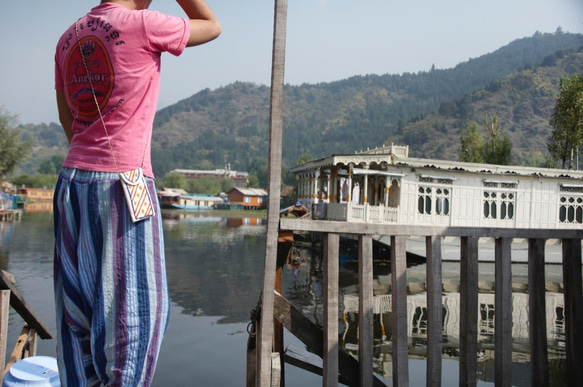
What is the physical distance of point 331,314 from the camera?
360 centimetres

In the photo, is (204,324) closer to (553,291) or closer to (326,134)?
(553,291)

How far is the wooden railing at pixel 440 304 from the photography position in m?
3.59

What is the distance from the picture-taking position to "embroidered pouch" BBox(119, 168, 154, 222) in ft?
5.32

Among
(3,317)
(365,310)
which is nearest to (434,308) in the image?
(365,310)

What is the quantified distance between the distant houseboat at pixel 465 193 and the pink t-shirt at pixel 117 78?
56.3ft

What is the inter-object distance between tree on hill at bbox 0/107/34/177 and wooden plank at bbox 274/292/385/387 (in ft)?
114

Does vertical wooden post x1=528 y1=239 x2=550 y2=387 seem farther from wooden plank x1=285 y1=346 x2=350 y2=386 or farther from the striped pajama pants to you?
the striped pajama pants

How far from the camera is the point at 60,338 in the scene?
1772mm

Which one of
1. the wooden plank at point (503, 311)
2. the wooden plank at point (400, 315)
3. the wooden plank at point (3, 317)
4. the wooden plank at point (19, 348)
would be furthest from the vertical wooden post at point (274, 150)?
the wooden plank at point (19, 348)

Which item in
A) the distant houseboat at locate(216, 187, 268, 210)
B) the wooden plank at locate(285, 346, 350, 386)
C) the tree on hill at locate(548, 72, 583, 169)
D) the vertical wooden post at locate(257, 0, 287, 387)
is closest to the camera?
the vertical wooden post at locate(257, 0, 287, 387)

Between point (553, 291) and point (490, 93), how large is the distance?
361ft

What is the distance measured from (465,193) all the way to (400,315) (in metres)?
16.9

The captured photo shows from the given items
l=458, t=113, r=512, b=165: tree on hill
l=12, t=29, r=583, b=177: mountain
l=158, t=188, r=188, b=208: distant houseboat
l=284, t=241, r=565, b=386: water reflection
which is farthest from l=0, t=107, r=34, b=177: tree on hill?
l=12, t=29, r=583, b=177: mountain

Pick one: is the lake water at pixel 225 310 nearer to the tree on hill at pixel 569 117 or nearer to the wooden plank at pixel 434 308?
the wooden plank at pixel 434 308
